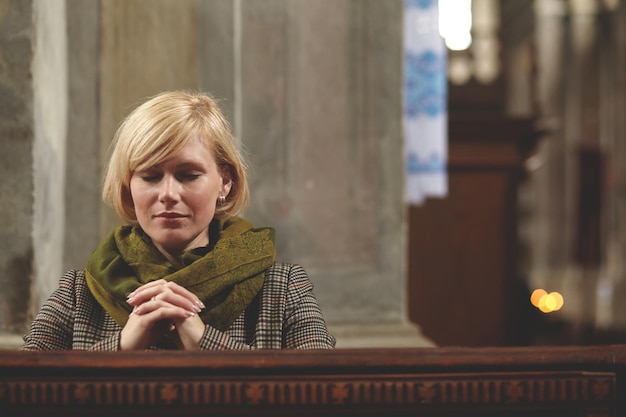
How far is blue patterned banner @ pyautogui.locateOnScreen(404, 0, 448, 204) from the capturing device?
419 cm

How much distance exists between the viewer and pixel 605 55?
18.1 meters

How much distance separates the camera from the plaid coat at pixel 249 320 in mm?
1890

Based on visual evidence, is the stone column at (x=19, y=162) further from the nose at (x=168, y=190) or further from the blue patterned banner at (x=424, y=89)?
the blue patterned banner at (x=424, y=89)

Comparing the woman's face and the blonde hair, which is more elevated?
the blonde hair

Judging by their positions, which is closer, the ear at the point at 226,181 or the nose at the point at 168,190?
the nose at the point at 168,190

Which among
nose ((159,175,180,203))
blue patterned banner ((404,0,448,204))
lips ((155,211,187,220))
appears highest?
blue patterned banner ((404,0,448,204))

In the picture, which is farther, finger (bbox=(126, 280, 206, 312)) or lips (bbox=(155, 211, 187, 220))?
lips (bbox=(155, 211, 187, 220))

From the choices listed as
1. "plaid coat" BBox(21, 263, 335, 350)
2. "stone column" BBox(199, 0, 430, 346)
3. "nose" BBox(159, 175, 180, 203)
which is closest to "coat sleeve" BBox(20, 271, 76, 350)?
"plaid coat" BBox(21, 263, 335, 350)

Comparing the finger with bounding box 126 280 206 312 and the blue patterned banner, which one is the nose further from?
the blue patterned banner

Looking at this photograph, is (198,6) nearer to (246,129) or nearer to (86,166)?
(246,129)

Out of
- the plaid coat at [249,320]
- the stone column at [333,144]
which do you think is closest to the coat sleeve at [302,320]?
the plaid coat at [249,320]

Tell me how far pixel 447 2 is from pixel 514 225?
93.8 inches

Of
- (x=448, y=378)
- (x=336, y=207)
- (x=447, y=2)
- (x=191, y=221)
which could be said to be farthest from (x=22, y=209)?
(x=447, y=2)

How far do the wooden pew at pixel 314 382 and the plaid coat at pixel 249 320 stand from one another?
391mm
